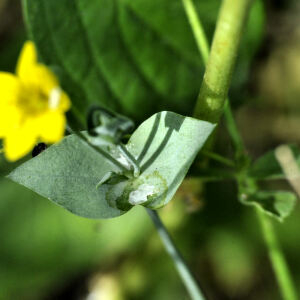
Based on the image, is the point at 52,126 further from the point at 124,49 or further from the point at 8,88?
the point at 124,49

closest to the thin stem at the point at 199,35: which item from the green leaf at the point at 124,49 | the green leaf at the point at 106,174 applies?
the green leaf at the point at 124,49

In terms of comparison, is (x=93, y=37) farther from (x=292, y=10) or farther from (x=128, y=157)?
(x=292, y=10)

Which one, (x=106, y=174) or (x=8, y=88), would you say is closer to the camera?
(x=8, y=88)

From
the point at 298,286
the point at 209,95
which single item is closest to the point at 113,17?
the point at 209,95

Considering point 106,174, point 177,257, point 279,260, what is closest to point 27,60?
point 106,174

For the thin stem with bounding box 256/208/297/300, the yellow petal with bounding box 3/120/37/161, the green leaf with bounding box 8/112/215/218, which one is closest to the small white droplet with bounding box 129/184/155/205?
the green leaf with bounding box 8/112/215/218

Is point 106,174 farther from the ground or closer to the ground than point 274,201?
farther from the ground
